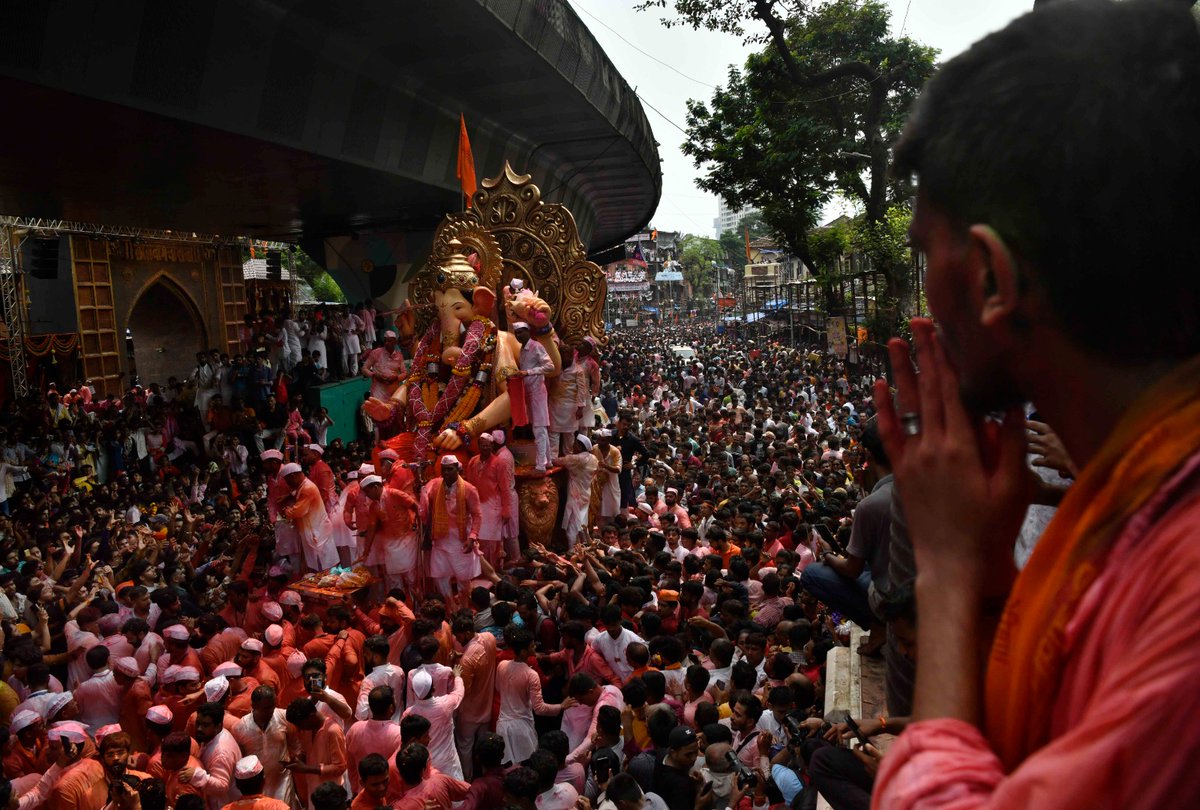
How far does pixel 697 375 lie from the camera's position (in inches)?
1093

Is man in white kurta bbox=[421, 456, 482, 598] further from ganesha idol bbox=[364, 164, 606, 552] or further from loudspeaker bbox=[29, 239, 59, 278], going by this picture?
loudspeaker bbox=[29, 239, 59, 278]

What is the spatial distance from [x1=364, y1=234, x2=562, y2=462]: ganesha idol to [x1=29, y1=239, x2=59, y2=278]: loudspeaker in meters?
14.8

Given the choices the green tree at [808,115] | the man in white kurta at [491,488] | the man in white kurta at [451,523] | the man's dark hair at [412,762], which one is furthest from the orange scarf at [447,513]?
the green tree at [808,115]

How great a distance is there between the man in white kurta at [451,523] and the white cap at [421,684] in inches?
105

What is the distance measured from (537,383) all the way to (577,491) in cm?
142

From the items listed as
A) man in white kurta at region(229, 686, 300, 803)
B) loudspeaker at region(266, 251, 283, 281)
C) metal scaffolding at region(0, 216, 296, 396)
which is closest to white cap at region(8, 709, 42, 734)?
man in white kurta at region(229, 686, 300, 803)

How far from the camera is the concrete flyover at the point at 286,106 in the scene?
8430 millimetres

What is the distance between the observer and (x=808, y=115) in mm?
26031

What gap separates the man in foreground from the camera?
2.96 ft

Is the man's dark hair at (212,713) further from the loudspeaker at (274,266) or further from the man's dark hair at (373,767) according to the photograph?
the loudspeaker at (274,266)

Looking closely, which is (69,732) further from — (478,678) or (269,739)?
(478,678)

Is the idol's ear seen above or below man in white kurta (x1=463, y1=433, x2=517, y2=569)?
above

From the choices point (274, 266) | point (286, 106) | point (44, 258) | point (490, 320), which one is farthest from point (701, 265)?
point (490, 320)

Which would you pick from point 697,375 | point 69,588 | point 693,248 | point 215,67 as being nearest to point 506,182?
point 215,67
